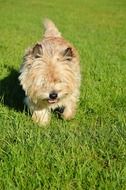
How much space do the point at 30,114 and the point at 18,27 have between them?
1346cm

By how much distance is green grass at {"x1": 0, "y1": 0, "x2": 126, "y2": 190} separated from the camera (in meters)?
4.52

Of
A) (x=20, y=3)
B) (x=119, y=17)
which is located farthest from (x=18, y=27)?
(x=20, y=3)

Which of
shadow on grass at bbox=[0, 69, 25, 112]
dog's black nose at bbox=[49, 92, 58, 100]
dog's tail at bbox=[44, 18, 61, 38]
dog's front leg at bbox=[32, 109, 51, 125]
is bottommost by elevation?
shadow on grass at bbox=[0, 69, 25, 112]

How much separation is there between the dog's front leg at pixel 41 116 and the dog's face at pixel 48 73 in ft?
0.77

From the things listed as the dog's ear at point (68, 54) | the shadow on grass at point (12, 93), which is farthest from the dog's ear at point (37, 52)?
the shadow on grass at point (12, 93)

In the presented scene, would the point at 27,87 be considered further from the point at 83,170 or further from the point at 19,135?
the point at 83,170

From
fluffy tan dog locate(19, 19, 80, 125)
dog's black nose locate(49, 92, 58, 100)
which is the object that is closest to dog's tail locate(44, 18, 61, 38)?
fluffy tan dog locate(19, 19, 80, 125)

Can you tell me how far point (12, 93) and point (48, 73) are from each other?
222 cm

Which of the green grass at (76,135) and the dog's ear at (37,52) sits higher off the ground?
the dog's ear at (37,52)

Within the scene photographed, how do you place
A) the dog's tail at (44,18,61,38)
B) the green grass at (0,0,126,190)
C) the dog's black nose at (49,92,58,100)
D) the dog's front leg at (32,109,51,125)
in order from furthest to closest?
the dog's tail at (44,18,61,38)
the dog's front leg at (32,109,51,125)
the dog's black nose at (49,92,58,100)
the green grass at (0,0,126,190)

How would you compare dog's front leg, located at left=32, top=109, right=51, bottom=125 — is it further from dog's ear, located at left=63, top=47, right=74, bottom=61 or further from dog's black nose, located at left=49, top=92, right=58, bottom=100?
dog's ear, located at left=63, top=47, right=74, bottom=61

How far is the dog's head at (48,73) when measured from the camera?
6477 mm

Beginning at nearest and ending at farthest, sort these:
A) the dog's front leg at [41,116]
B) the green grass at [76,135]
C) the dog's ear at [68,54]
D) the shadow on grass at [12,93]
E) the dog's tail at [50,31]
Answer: the green grass at [76,135]
the dog's ear at [68,54]
the dog's front leg at [41,116]
the shadow on grass at [12,93]
the dog's tail at [50,31]

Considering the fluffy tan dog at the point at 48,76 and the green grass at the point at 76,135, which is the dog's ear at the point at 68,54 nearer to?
the fluffy tan dog at the point at 48,76
